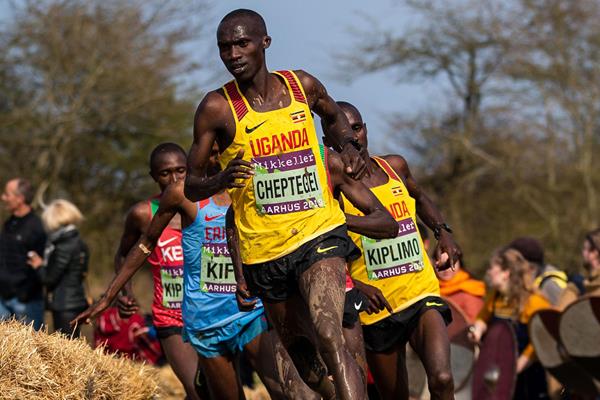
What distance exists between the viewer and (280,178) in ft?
22.6

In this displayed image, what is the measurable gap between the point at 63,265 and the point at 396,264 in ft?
19.1

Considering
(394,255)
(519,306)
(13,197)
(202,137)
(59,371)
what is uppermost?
(13,197)

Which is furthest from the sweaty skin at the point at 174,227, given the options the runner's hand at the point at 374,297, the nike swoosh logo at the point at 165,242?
the runner's hand at the point at 374,297

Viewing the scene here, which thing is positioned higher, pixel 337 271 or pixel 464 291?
pixel 337 271

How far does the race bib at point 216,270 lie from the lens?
867 centimetres

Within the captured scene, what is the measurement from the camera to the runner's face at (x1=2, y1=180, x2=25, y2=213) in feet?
46.5

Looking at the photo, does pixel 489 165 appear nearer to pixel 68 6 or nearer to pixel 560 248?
pixel 560 248

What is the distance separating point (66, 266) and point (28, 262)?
1.95ft

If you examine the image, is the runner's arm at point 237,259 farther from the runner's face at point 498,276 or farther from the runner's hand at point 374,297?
the runner's face at point 498,276

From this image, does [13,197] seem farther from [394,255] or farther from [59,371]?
[59,371]

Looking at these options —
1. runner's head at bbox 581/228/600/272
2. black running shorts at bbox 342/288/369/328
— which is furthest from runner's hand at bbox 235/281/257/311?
runner's head at bbox 581/228/600/272

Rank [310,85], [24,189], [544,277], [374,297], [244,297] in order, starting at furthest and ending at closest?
[24,189] < [544,277] < [374,297] < [244,297] < [310,85]

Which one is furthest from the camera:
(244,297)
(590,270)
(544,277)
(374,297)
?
(544,277)

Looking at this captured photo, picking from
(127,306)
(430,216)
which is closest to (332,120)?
(430,216)
